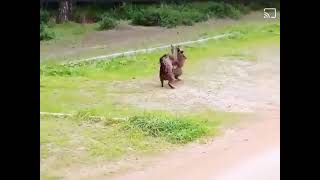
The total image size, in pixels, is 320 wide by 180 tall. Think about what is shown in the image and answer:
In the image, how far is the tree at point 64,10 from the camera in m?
16.4

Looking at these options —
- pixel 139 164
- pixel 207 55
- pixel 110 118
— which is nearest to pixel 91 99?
pixel 110 118

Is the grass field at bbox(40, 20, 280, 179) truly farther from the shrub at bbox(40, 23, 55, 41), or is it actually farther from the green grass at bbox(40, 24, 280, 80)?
the shrub at bbox(40, 23, 55, 41)

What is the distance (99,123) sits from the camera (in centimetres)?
617

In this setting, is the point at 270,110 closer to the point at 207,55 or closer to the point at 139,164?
the point at 139,164

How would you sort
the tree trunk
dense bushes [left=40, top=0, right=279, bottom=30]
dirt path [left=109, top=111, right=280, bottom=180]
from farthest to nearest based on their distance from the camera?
the tree trunk
dense bushes [left=40, top=0, right=279, bottom=30]
dirt path [left=109, top=111, right=280, bottom=180]

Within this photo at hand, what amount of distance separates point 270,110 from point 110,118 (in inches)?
83.1

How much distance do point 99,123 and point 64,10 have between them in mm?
10996

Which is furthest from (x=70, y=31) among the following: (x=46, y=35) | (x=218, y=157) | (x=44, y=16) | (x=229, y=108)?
(x=218, y=157)

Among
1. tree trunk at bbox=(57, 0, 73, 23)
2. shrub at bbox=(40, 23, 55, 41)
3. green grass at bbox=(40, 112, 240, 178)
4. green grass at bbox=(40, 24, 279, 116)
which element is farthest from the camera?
tree trunk at bbox=(57, 0, 73, 23)

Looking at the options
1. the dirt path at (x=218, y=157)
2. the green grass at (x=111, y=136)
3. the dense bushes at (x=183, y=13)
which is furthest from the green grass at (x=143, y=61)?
the dirt path at (x=218, y=157)

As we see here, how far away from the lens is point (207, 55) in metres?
11.7

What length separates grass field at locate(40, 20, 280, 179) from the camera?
5.14 m

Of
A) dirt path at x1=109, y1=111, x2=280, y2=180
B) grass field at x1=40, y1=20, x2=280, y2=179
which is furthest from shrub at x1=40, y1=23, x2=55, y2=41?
dirt path at x1=109, y1=111, x2=280, y2=180
